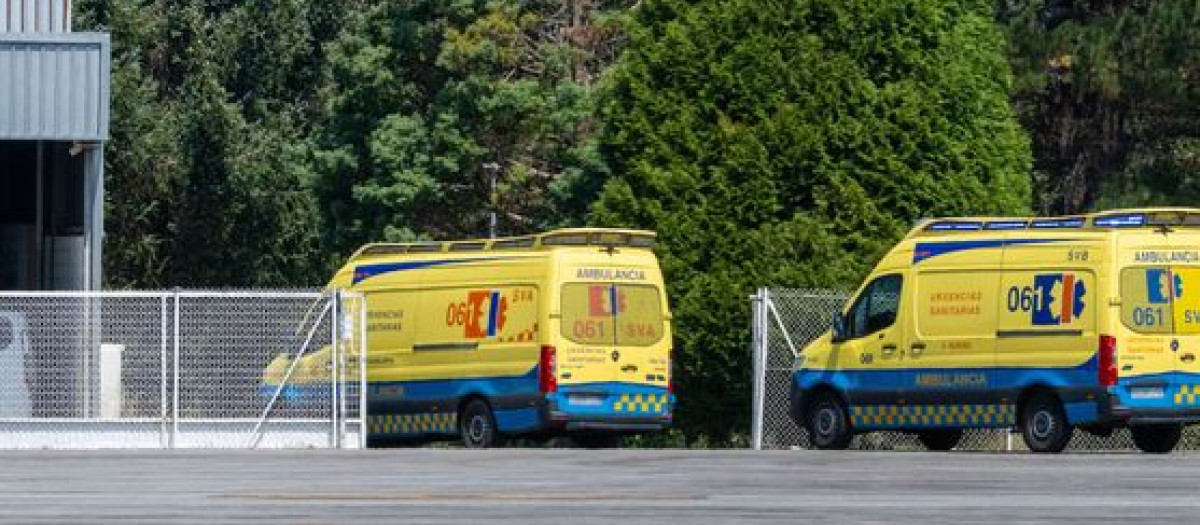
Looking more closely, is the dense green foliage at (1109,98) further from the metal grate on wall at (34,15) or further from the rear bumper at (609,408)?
the metal grate on wall at (34,15)

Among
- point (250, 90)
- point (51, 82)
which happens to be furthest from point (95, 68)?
point (250, 90)

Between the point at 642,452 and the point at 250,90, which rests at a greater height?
the point at 250,90

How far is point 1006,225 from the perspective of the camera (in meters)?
30.3

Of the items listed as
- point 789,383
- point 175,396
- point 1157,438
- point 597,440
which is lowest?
point 597,440

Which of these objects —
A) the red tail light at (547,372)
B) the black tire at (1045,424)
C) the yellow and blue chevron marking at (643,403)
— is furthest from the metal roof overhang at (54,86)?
the black tire at (1045,424)

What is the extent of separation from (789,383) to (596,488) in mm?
14717

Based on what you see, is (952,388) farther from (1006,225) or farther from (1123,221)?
(1123,221)

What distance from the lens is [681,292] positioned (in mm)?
40000

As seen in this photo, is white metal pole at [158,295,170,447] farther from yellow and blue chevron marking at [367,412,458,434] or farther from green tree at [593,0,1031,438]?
green tree at [593,0,1031,438]

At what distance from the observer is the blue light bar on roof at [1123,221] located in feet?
95.9

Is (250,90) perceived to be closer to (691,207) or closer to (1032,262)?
(691,207)

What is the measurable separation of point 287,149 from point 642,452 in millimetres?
32988

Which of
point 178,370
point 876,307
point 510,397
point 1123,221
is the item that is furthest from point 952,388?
point 178,370

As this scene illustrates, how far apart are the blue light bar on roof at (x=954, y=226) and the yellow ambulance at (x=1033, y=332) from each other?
0.05ft
